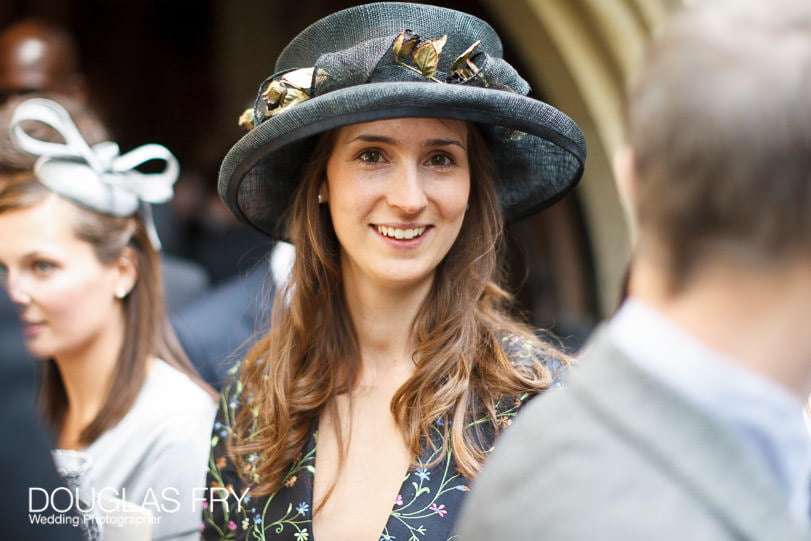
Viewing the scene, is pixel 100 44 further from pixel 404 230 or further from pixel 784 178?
pixel 784 178

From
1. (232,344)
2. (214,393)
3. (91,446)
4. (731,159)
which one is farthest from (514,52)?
(731,159)

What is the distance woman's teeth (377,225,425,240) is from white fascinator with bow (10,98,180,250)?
2.71ft

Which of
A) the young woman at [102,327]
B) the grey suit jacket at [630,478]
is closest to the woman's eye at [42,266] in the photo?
the young woman at [102,327]

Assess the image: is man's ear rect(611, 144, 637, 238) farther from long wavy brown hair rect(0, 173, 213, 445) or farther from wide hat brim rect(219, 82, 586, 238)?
long wavy brown hair rect(0, 173, 213, 445)

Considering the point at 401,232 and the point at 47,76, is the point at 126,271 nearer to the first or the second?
the point at 401,232

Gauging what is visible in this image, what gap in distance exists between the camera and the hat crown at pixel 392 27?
1684 millimetres

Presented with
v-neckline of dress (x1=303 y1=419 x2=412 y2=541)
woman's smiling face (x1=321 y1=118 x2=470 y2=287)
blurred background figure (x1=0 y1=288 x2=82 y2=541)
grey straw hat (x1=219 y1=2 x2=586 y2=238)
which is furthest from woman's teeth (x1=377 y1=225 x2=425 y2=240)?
blurred background figure (x1=0 y1=288 x2=82 y2=541)

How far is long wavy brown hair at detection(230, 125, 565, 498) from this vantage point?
5.53ft

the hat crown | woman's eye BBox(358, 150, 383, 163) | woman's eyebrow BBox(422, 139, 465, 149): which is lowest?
woman's eye BBox(358, 150, 383, 163)

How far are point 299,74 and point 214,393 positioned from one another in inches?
37.4

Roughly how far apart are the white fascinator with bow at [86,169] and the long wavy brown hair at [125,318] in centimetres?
3

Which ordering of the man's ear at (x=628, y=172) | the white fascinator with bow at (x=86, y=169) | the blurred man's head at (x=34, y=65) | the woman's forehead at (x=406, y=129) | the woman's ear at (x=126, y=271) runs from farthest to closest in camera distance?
the blurred man's head at (x=34, y=65), the woman's ear at (x=126, y=271), the white fascinator with bow at (x=86, y=169), the woman's forehead at (x=406, y=129), the man's ear at (x=628, y=172)

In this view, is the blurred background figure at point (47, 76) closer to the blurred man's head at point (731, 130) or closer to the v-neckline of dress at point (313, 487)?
the v-neckline of dress at point (313, 487)

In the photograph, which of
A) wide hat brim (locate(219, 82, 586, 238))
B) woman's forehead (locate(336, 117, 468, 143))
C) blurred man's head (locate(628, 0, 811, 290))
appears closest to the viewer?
blurred man's head (locate(628, 0, 811, 290))
